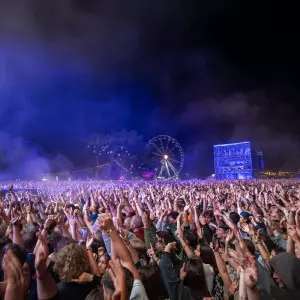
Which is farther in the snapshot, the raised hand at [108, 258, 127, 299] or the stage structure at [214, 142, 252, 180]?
the stage structure at [214, 142, 252, 180]

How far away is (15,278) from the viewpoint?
267cm

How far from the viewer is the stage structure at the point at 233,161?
230ft

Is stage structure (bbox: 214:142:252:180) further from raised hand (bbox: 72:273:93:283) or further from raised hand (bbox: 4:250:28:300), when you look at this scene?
raised hand (bbox: 4:250:28:300)

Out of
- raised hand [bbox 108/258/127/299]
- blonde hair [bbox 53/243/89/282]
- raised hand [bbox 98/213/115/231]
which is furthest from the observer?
blonde hair [bbox 53/243/89/282]

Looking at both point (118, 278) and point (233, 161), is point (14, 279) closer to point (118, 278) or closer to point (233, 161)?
point (118, 278)

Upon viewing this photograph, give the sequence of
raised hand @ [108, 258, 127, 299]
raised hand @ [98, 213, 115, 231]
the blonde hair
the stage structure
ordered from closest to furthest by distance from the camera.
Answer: raised hand @ [108, 258, 127, 299] → raised hand @ [98, 213, 115, 231] → the blonde hair → the stage structure

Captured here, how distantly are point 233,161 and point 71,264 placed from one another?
7252 centimetres

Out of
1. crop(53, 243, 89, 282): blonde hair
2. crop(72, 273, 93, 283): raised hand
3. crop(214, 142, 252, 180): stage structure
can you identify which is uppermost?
crop(214, 142, 252, 180): stage structure

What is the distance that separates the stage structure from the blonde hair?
69.2m

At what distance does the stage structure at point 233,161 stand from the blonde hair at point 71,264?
69.2 meters

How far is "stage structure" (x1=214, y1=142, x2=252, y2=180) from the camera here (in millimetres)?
70113

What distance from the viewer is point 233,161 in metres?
72.6

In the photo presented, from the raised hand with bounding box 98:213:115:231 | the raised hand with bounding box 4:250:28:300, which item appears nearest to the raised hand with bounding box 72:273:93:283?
the raised hand with bounding box 4:250:28:300

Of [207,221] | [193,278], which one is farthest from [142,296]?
[207,221]
